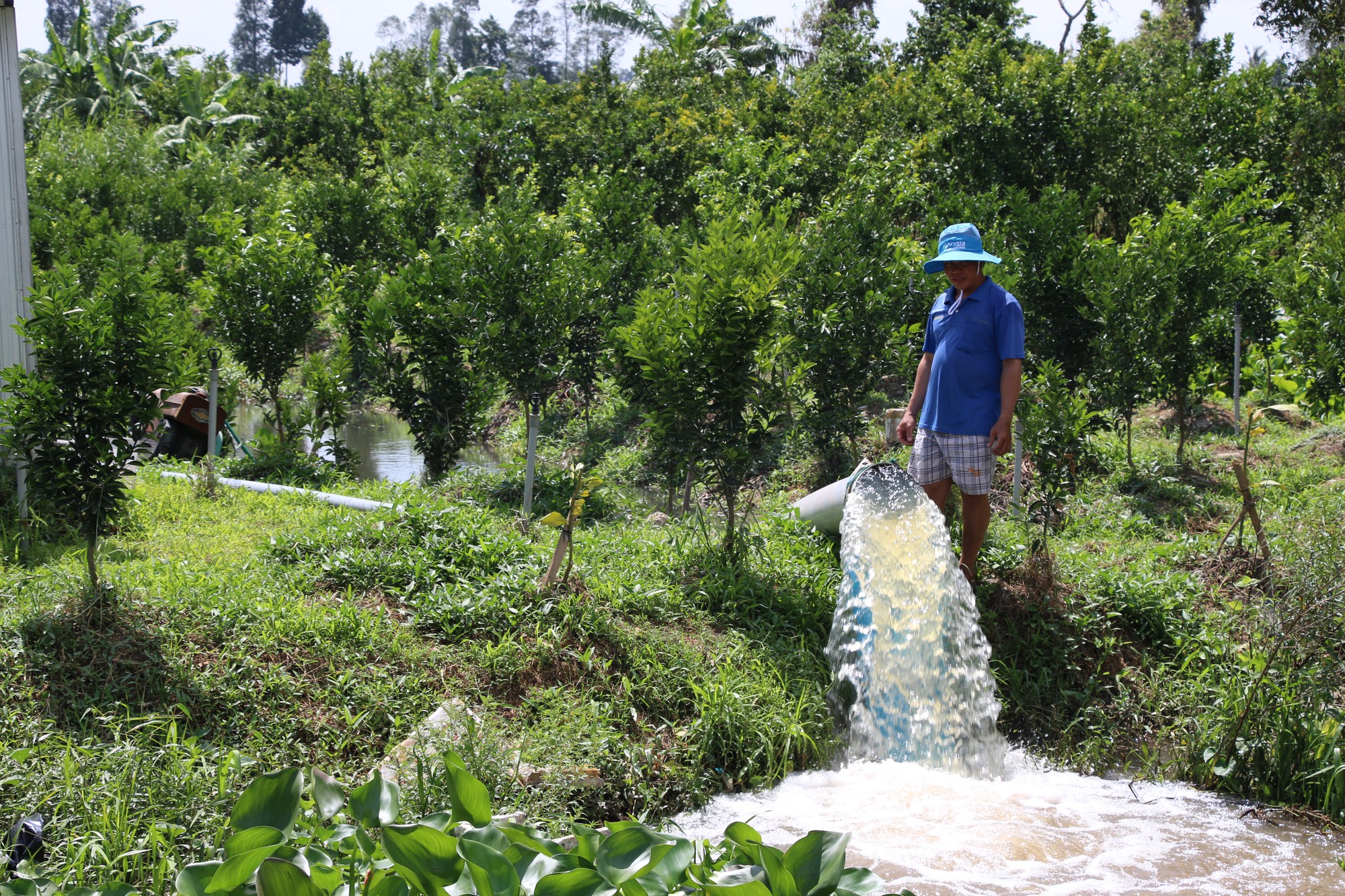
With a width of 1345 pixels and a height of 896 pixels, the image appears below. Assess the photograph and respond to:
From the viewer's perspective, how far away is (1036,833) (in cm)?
378

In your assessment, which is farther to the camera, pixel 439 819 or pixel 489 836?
pixel 439 819

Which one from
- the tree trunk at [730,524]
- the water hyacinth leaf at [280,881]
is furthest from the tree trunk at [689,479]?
the water hyacinth leaf at [280,881]

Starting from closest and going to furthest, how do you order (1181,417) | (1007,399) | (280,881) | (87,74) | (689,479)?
(280,881) → (1007,399) → (689,479) → (1181,417) → (87,74)

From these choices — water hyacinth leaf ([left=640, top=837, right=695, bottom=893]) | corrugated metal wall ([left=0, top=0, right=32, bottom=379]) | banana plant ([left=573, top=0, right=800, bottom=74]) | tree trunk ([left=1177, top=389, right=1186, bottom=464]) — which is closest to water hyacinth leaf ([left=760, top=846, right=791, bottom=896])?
water hyacinth leaf ([left=640, top=837, right=695, bottom=893])

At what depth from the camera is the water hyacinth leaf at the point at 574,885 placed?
1.61m

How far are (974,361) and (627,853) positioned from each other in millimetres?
3639

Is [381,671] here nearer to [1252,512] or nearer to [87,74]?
[1252,512]

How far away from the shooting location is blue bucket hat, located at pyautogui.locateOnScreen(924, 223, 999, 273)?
478 cm

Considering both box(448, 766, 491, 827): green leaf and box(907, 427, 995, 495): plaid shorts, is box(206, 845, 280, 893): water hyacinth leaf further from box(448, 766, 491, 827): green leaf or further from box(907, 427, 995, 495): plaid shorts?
box(907, 427, 995, 495): plaid shorts

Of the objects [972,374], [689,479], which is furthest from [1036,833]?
[689,479]

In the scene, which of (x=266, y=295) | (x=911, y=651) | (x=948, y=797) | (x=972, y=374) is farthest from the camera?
(x=266, y=295)

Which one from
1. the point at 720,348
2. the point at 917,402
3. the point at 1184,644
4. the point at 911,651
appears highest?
the point at 720,348

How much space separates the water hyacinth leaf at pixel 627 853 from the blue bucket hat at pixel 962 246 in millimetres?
3653

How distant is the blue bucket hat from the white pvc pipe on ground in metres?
3.10
